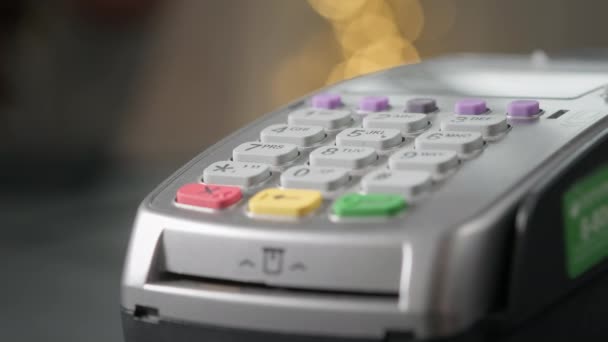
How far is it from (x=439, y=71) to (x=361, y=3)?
541mm

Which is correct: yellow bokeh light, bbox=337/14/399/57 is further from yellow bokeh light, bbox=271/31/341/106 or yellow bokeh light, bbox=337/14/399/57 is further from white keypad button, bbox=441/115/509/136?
white keypad button, bbox=441/115/509/136

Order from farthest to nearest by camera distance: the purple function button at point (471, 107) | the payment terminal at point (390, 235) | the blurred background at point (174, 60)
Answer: the blurred background at point (174, 60), the purple function button at point (471, 107), the payment terminal at point (390, 235)

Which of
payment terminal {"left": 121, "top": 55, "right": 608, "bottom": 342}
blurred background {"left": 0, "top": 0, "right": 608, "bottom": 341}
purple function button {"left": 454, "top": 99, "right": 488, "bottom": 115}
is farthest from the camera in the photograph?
blurred background {"left": 0, "top": 0, "right": 608, "bottom": 341}

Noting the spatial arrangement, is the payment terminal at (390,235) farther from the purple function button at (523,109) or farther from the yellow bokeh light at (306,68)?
the yellow bokeh light at (306,68)

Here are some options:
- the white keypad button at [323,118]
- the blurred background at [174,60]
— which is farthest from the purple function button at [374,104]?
the blurred background at [174,60]

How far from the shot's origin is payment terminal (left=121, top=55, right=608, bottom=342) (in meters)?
0.27

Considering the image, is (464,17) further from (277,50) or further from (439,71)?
(439,71)

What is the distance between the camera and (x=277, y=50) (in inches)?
44.2

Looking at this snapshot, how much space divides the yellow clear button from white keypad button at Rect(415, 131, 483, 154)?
0.17 ft

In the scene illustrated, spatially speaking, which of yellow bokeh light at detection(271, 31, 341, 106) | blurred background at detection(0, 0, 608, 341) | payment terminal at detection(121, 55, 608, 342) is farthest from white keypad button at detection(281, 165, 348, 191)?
yellow bokeh light at detection(271, 31, 341, 106)

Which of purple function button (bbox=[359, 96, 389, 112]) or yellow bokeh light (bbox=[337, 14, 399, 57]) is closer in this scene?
purple function button (bbox=[359, 96, 389, 112])

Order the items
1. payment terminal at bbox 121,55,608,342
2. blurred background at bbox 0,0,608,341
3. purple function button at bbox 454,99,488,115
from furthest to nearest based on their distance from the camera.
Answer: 1. blurred background at bbox 0,0,608,341
2. purple function button at bbox 454,99,488,115
3. payment terminal at bbox 121,55,608,342

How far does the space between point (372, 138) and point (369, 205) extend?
0.07 m

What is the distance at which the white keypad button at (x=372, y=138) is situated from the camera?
0.34 m
